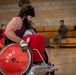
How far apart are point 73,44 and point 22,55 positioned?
9.82m

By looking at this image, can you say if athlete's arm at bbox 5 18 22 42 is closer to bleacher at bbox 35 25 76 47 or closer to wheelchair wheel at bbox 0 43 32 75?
wheelchair wheel at bbox 0 43 32 75

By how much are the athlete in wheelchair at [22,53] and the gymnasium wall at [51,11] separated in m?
11.9

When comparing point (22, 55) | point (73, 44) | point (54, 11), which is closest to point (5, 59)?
point (22, 55)

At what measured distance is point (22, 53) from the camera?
389cm

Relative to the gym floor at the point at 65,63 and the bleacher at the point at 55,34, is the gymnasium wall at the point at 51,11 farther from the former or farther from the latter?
the gym floor at the point at 65,63

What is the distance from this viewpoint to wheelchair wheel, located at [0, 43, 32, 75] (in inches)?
151

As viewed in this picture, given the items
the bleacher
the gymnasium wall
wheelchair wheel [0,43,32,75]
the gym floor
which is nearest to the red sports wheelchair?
wheelchair wheel [0,43,32,75]

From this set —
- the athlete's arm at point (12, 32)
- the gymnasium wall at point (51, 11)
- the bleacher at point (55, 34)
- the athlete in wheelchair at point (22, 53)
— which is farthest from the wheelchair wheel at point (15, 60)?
the gymnasium wall at point (51, 11)

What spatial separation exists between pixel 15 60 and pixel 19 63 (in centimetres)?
8

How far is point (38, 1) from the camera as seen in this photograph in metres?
16.2

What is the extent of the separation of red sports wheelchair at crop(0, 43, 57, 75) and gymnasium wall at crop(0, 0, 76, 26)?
12.1 m

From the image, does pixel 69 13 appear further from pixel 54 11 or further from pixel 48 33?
pixel 48 33

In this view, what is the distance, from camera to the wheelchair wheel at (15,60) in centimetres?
382

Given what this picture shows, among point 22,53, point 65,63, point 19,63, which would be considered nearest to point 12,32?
point 22,53
